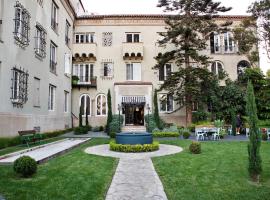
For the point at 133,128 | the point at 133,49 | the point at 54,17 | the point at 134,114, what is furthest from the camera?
the point at 134,114

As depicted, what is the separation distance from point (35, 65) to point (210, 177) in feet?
53.6

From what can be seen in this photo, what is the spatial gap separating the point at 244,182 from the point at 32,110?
16.0 meters

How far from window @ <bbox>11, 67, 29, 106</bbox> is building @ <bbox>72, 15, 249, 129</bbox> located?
519 inches

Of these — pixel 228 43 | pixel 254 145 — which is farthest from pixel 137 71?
pixel 254 145

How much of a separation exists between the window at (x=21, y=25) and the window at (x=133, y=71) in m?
15.2

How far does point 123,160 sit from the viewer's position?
12.1 meters

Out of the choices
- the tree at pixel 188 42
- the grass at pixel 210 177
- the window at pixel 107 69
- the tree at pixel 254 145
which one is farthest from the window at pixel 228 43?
the tree at pixel 254 145

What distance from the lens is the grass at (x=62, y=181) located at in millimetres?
6762

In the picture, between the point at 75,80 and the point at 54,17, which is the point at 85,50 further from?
the point at 54,17

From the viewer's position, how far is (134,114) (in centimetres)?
3322

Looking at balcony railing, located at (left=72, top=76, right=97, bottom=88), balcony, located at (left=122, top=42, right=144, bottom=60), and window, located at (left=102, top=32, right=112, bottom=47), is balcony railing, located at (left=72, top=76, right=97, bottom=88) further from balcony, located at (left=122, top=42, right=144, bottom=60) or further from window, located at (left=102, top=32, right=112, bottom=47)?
balcony, located at (left=122, top=42, right=144, bottom=60)

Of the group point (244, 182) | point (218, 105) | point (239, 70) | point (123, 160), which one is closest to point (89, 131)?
point (218, 105)

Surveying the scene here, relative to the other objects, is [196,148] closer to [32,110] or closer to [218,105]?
[32,110]

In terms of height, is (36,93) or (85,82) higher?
(85,82)
